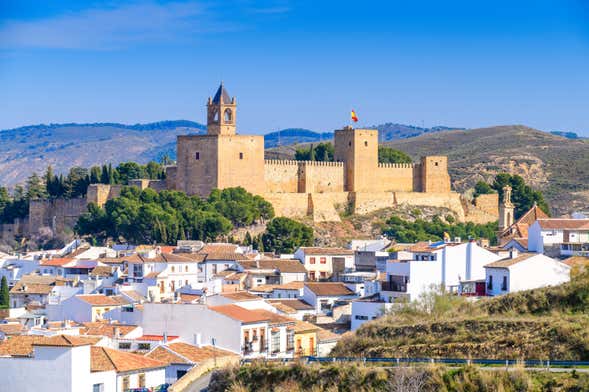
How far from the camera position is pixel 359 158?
66.9m

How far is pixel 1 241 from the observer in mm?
64562

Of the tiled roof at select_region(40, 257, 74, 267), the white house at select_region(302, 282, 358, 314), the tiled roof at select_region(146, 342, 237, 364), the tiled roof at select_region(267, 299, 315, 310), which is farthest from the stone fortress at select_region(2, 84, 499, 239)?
the tiled roof at select_region(146, 342, 237, 364)

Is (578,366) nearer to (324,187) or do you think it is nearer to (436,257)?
(436,257)

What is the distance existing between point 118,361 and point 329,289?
1378cm

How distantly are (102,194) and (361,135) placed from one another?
1284 cm

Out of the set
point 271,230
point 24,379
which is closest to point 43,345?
point 24,379

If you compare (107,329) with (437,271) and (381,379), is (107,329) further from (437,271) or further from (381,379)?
(381,379)

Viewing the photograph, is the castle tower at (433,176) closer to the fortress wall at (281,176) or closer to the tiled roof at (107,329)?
the fortress wall at (281,176)

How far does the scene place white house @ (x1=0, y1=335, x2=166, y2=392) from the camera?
826 inches

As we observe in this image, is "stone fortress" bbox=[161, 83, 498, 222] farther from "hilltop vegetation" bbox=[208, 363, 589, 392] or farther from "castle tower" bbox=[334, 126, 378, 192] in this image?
"hilltop vegetation" bbox=[208, 363, 589, 392]

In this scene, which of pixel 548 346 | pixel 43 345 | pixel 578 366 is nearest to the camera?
pixel 578 366

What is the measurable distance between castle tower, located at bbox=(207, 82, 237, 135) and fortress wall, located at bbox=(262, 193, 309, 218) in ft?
10.9

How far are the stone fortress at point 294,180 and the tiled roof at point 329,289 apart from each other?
24.6 metres

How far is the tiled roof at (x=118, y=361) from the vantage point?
71.5ft
